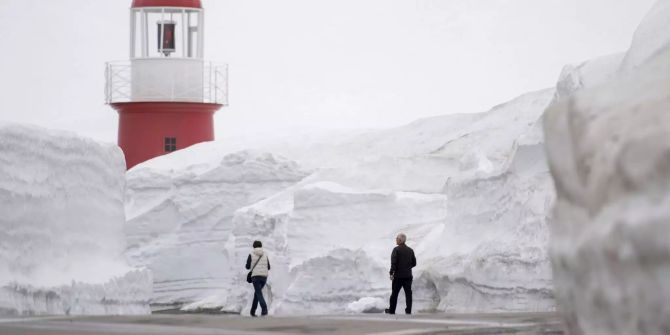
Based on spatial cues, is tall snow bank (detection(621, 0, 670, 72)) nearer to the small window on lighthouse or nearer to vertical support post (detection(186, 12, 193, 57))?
the small window on lighthouse

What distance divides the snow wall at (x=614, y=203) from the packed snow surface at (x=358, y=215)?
13769 mm

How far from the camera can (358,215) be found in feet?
86.8

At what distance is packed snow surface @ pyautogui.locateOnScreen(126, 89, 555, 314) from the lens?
20875 millimetres

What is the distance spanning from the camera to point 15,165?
17906mm

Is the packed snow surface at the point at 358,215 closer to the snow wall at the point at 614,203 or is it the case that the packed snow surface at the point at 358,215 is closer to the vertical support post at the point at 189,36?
the vertical support post at the point at 189,36

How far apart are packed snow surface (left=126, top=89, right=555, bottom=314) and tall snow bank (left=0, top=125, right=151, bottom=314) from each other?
4.64 meters

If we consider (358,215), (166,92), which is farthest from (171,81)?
(358,215)

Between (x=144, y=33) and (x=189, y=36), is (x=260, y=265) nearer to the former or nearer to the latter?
(x=189, y=36)

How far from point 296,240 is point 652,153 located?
71.6 feet

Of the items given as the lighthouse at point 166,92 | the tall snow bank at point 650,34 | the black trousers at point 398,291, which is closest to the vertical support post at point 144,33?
the lighthouse at point 166,92

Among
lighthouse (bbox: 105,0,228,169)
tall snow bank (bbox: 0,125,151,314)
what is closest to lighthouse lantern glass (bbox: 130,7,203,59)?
lighthouse (bbox: 105,0,228,169)

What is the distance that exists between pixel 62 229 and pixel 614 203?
14.1m

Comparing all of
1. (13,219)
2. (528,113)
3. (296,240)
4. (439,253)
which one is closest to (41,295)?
(13,219)

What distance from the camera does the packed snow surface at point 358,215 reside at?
20.9 m
